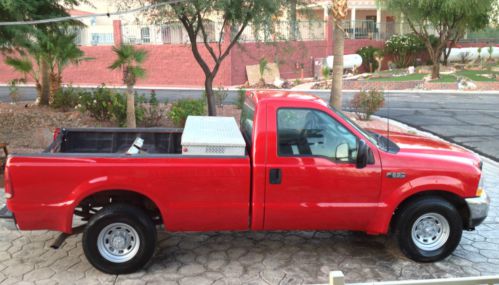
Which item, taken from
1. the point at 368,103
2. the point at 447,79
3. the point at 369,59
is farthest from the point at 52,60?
the point at 369,59

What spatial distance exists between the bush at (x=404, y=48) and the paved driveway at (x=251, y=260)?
27.5 m

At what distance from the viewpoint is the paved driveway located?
4.96m

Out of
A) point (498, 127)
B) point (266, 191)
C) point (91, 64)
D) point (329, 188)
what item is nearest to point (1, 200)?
point (266, 191)

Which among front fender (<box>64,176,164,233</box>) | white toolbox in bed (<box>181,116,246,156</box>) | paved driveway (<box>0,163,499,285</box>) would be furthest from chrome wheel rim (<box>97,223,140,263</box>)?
white toolbox in bed (<box>181,116,246,156</box>)

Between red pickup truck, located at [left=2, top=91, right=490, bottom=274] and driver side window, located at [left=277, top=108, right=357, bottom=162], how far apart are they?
10 millimetres

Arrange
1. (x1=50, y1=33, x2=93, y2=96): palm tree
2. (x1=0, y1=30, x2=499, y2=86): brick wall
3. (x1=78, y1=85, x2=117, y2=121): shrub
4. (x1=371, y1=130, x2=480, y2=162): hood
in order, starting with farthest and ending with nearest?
(x1=0, y1=30, x2=499, y2=86): brick wall
(x1=50, y1=33, x2=93, y2=96): palm tree
(x1=78, y1=85, x2=117, y2=121): shrub
(x1=371, y1=130, x2=480, y2=162): hood

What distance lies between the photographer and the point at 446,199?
17.5 ft

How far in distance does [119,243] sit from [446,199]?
11.4 feet

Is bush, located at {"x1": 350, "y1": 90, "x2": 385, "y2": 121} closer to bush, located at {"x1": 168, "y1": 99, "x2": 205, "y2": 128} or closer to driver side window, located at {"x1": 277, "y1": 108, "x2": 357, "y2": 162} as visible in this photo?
bush, located at {"x1": 168, "y1": 99, "x2": 205, "y2": 128}

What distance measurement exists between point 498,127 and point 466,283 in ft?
39.4

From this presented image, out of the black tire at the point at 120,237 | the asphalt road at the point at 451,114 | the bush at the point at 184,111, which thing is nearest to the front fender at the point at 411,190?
the black tire at the point at 120,237

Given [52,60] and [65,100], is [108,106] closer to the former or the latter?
[65,100]

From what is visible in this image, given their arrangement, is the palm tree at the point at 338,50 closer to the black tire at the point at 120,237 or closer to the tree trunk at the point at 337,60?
the tree trunk at the point at 337,60

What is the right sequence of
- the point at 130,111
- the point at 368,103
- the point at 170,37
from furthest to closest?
the point at 170,37
the point at 368,103
the point at 130,111
